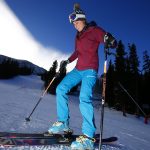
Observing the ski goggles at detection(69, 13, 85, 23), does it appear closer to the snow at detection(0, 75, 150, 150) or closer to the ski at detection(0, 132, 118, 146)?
the ski at detection(0, 132, 118, 146)

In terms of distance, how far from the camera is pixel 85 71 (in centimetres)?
523

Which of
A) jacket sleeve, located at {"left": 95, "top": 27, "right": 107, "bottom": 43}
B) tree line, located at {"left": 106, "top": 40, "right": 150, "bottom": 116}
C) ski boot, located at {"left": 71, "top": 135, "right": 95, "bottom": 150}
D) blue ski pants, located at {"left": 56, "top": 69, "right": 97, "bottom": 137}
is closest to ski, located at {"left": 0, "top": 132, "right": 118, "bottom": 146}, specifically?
ski boot, located at {"left": 71, "top": 135, "right": 95, "bottom": 150}

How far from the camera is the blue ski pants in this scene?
4.75m

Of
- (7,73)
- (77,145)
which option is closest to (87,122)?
(77,145)

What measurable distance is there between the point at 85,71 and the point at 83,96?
0.60m

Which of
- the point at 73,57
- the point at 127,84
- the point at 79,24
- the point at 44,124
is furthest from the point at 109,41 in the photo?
the point at 127,84

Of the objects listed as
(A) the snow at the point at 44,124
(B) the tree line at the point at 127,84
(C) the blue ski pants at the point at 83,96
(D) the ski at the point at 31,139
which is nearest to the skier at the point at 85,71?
(C) the blue ski pants at the point at 83,96

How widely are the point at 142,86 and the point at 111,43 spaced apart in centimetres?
5568

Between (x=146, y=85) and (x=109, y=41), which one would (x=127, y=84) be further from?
(x=109, y=41)

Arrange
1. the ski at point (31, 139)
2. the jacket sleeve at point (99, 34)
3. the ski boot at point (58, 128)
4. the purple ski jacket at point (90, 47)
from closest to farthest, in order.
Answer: the ski at point (31, 139) → the jacket sleeve at point (99, 34) → the purple ski jacket at point (90, 47) → the ski boot at point (58, 128)

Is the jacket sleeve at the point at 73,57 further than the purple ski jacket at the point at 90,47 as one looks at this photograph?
Yes

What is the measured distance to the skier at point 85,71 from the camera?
479 centimetres

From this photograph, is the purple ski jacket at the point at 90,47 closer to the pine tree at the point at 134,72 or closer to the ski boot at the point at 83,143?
the ski boot at the point at 83,143

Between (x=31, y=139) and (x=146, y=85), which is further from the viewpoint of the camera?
(x=146, y=85)
